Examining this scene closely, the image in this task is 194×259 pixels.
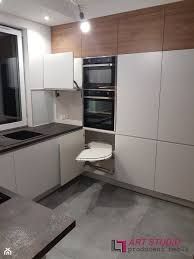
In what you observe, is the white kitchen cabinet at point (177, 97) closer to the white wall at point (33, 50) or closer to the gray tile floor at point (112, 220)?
the gray tile floor at point (112, 220)

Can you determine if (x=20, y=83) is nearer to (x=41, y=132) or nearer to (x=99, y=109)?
(x=41, y=132)

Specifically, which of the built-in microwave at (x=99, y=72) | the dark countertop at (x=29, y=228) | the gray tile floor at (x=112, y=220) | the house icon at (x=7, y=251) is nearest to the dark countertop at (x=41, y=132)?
the built-in microwave at (x=99, y=72)

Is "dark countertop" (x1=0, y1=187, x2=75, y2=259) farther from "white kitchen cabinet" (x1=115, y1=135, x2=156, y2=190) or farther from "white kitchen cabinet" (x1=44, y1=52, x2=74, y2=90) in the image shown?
"white kitchen cabinet" (x1=44, y1=52, x2=74, y2=90)

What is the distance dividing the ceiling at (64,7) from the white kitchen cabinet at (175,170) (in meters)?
1.59

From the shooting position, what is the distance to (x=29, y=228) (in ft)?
2.90

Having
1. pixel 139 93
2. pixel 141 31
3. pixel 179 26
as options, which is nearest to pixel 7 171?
pixel 139 93

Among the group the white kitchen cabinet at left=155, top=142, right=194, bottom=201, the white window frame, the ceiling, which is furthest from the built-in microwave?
the white kitchen cabinet at left=155, top=142, right=194, bottom=201

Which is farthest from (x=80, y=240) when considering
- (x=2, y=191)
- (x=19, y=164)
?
(x=2, y=191)

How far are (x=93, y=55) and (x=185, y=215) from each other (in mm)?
2280

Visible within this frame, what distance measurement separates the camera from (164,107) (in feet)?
7.87

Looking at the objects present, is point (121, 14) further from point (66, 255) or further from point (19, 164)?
point (66, 255)

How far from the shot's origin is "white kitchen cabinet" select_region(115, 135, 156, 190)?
261cm

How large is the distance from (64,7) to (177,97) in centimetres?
166

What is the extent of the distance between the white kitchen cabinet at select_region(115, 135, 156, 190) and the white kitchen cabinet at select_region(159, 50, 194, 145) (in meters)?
0.31
